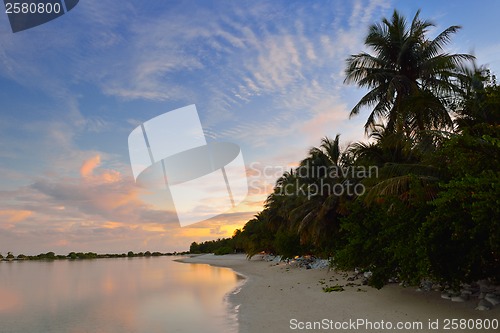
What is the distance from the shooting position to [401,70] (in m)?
20.7

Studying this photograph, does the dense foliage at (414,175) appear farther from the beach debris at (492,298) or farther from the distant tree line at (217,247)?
the distant tree line at (217,247)

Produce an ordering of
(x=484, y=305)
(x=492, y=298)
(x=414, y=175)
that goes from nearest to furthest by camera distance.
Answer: (x=484, y=305) → (x=492, y=298) → (x=414, y=175)

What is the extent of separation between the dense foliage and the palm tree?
57 millimetres

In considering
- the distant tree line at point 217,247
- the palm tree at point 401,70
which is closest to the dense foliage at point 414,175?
the palm tree at point 401,70

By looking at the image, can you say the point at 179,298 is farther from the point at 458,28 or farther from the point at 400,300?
the point at 458,28

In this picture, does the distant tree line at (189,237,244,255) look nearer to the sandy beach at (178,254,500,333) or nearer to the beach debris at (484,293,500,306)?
the sandy beach at (178,254,500,333)

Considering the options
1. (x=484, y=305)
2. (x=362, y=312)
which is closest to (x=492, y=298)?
(x=484, y=305)

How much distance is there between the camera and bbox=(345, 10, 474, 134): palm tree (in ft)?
61.7

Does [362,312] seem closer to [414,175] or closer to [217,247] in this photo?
[414,175]

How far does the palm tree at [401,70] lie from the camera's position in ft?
61.7

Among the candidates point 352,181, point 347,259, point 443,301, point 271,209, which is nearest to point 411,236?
point 443,301

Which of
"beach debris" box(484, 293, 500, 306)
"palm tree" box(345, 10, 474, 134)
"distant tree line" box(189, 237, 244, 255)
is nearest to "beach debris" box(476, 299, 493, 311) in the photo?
"beach debris" box(484, 293, 500, 306)

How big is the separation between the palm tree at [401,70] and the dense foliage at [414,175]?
0.06m

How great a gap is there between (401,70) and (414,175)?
11580mm
